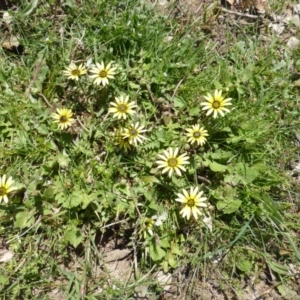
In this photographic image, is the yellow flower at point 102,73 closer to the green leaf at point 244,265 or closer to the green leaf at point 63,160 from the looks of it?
the green leaf at point 63,160

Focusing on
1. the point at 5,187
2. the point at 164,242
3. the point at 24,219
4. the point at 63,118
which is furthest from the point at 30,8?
the point at 164,242

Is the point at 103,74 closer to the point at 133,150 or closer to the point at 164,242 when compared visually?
the point at 133,150

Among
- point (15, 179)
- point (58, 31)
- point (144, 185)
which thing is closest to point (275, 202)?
point (144, 185)

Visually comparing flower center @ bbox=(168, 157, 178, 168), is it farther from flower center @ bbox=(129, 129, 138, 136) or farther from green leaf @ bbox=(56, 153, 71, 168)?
green leaf @ bbox=(56, 153, 71, 168)

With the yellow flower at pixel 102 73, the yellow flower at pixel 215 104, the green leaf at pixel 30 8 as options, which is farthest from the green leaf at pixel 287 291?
the green leaf at pixel 30 8

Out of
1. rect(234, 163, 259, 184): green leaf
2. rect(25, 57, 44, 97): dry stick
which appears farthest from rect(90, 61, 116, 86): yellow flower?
rect(234, 163, 259, 184): green leaf

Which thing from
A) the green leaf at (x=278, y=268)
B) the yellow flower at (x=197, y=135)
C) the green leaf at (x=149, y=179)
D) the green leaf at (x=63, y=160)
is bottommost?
the green leaf at (x=278, y=268)
